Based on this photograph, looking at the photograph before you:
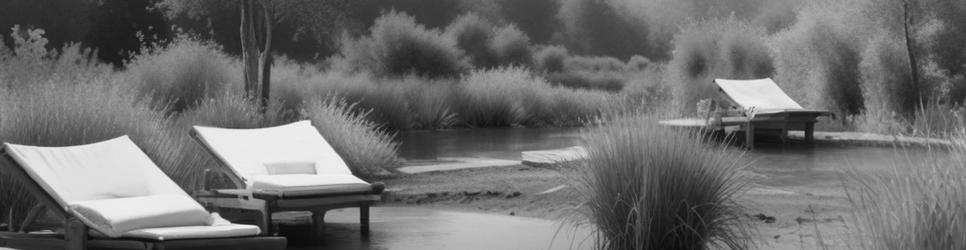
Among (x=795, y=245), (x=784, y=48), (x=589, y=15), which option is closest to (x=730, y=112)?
(x=784, y=48)

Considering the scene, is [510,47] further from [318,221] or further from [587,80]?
[318,221]

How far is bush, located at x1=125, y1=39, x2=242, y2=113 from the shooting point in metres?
17.8

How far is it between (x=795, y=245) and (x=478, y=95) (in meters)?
16.3

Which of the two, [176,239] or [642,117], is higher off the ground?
[642,117]

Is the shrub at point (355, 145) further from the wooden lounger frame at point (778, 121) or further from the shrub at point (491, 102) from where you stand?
the shrub at point (491, 102)

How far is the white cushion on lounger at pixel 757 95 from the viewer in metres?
16.1

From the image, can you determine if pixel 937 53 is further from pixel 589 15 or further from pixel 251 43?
pixel 589 15

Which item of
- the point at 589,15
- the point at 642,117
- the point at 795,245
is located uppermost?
the point at 589,15

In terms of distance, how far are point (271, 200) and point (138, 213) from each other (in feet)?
5.16

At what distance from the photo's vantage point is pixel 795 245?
22.3 feet

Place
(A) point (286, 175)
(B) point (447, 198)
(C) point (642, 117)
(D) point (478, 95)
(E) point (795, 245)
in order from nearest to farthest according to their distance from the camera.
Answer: (C) point (642, 117)
(E) point (795, 245)
(A) point (286, 175)
(B) point (447, 198)
(D) point (478, 95)

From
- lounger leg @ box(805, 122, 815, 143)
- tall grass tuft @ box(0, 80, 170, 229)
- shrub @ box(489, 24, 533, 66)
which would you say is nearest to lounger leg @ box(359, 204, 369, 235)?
tall grass tuft @ box(0, 80, 170, 229)

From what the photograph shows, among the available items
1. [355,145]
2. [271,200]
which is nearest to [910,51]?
[355,145]

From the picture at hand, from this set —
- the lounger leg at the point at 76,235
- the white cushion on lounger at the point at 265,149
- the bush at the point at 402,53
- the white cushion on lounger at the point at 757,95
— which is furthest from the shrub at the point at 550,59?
the lounger leg at the point at 76,235
